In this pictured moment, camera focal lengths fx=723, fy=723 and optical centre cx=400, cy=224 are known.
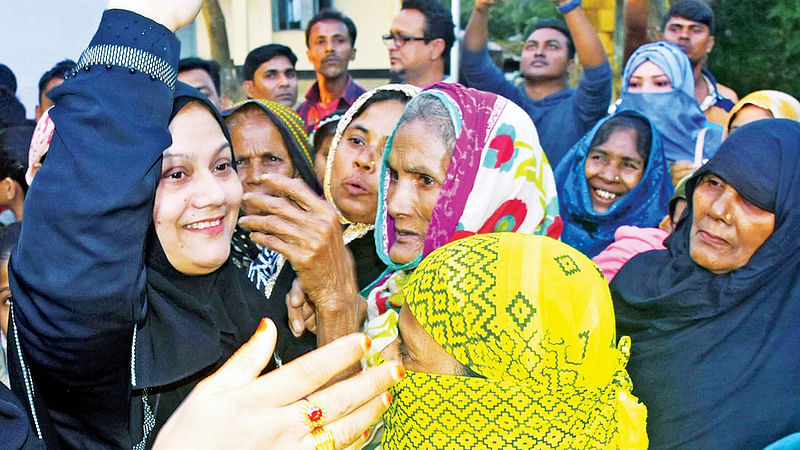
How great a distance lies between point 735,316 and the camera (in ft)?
7.56

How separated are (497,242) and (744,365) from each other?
49.1 inches

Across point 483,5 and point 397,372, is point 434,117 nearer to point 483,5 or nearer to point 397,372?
point 397,372

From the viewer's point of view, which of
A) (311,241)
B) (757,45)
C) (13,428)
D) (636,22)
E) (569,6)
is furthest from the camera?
(757,45)

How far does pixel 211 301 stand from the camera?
1.88m

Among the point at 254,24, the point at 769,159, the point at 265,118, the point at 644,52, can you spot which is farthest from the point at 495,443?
the point at 254,24

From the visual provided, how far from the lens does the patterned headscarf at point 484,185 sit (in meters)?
2.18

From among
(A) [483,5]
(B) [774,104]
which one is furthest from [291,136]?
(B) [774,104]

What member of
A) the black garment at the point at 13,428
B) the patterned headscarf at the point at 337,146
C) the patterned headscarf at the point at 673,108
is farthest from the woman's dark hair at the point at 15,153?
the patterned headscarf at the point at 673,108

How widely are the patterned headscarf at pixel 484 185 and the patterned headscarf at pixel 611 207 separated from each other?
1.27 metres

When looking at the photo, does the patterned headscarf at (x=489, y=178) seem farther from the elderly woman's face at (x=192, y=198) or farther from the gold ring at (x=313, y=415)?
the gold ring at (x=313, y=415)

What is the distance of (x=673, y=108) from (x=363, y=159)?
2410mm

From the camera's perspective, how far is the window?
43.6ft

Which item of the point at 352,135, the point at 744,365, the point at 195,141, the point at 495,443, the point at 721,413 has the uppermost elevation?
the point at 195,141

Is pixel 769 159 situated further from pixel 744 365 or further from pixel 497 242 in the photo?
pixel 497 242
